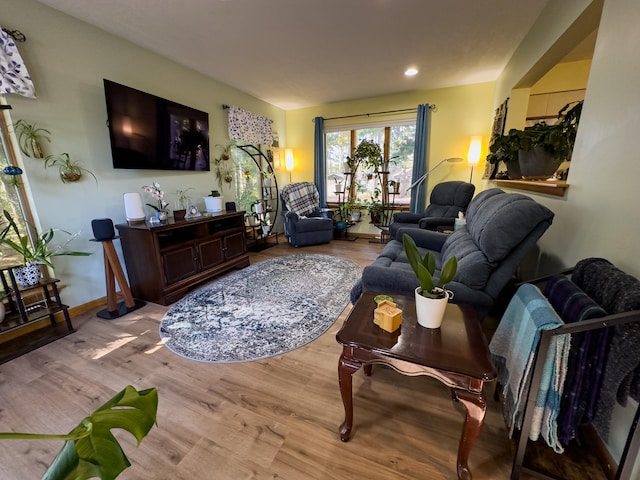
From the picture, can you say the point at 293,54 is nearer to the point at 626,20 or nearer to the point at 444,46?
the point at 444,46

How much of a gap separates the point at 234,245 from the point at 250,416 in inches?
90.2

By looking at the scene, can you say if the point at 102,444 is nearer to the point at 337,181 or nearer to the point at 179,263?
the point at 179,263

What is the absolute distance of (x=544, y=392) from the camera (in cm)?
91

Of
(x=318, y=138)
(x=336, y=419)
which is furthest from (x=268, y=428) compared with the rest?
(x=318, y=138)

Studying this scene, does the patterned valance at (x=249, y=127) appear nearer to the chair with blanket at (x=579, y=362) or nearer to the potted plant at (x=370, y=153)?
the potted plant at (x=370, y=153)

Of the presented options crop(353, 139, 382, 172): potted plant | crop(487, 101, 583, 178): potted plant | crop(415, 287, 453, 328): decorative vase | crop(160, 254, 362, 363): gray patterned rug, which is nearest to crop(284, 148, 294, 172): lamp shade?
crop(353, 139, 382, 172): potted plant

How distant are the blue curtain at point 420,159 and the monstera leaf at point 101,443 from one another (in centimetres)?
451

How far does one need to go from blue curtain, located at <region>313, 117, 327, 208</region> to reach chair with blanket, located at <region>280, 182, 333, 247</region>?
0.77 feet

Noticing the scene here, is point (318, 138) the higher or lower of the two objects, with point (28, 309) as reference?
higher

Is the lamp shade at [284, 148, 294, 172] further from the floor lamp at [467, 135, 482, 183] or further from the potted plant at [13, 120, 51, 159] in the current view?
the potted plant at [13, 120, 51, 159]

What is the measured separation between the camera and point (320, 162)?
4980mm

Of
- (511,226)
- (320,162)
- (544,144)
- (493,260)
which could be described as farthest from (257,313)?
(320,162)

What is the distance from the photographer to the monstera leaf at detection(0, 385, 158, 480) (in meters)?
0.43

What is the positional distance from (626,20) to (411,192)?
3.35 meters
